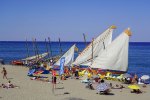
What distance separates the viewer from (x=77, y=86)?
39.5 m

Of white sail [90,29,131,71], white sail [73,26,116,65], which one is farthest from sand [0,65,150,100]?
white sail [73,26,116,65]

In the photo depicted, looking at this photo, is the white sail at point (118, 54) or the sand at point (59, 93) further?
the white sail at point (118, 54)

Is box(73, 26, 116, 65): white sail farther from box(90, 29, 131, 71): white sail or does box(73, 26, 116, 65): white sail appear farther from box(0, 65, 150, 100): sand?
box(0, 65, 150, 100): sand

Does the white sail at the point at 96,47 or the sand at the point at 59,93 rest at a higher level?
the white sail at the point at 96,47

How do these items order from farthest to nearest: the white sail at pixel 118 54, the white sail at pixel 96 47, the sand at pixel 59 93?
1. the white sail at pixel 96 47
2. the white sail at pixel 118 54
3. the sand at pixel 59 93

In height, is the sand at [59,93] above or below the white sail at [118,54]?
below

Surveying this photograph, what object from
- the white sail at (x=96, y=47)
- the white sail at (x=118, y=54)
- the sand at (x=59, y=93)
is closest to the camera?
the sand at (x=59, y=93)

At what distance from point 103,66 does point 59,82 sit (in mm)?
7533

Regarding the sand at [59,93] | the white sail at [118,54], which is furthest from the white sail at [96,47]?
the sand at [59,93]

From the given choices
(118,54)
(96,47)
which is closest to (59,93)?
(118,54)

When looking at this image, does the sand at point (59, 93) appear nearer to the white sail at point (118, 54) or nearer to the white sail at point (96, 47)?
the white sail at point (118, 54)

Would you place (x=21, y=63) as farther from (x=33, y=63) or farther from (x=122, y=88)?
(x=122, y=88)

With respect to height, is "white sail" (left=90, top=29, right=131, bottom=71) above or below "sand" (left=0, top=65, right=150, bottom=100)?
above

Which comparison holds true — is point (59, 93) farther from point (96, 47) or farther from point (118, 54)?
point (96, 47)
